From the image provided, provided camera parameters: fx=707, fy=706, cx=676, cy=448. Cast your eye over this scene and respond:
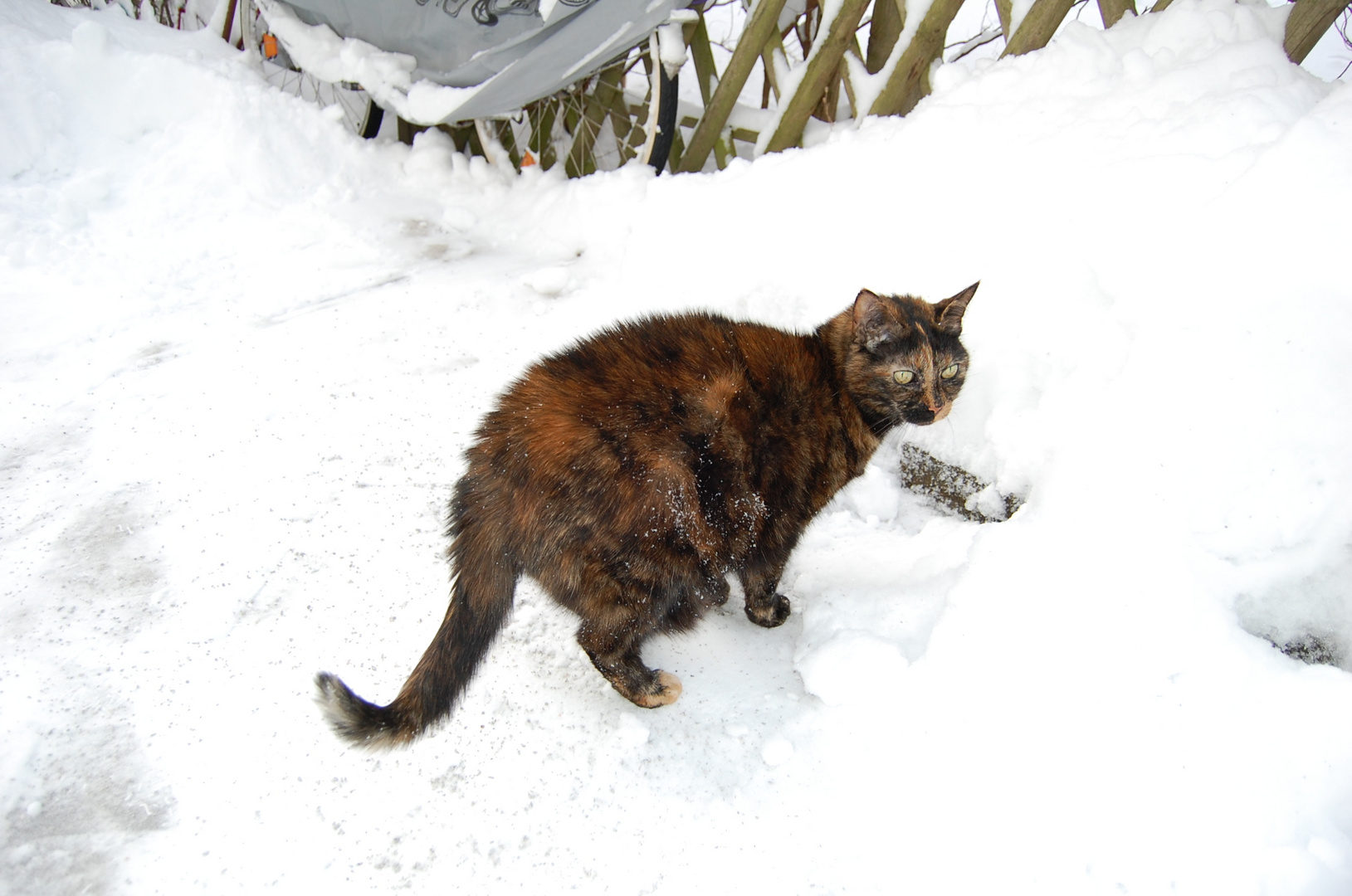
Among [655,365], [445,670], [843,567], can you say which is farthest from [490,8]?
[445,670]

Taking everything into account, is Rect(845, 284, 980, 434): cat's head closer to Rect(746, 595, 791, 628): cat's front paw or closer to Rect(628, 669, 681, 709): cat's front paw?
Rect(746, 595, 791, 628): cat's front paw

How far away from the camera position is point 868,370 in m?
2.21

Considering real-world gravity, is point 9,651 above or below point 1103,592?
below

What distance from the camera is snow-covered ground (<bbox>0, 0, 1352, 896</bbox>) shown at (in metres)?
1.61

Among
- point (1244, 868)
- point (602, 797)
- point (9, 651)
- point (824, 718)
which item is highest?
point (1244, 868)

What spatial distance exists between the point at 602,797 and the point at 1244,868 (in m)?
1.38

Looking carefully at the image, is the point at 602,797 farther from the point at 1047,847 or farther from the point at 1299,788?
the point at 1299,788

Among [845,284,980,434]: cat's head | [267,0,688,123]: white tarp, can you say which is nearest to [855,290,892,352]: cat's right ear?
[845,284,980,434]: cat's head

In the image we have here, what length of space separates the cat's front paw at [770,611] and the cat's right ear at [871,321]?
0.86 metres

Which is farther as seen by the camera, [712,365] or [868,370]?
[868,370]

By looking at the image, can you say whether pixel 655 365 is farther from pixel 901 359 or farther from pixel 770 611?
pixel 770 611

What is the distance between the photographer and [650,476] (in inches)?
70.7

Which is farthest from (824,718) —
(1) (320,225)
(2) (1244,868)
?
(1) (320,225)

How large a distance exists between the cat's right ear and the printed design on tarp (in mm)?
2765
